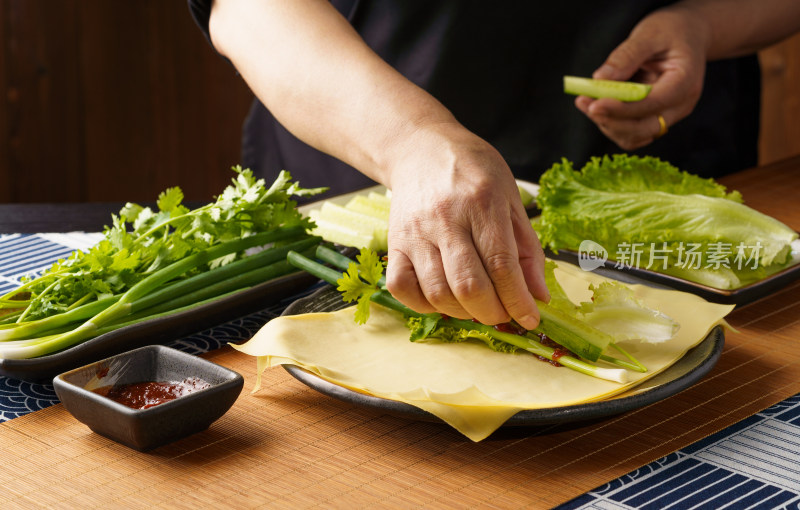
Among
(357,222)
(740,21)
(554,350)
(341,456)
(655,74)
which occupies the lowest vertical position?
(341,456)

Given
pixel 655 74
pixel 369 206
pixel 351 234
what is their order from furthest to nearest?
1. pixel 655 74
2. pixel 369 206
3. pixel 351 234

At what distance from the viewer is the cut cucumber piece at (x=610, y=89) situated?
6.39ft

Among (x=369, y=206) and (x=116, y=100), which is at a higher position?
(x=116, y=100)

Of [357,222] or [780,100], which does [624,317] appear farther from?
[780,100]

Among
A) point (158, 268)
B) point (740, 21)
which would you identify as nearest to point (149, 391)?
point (158, 268)

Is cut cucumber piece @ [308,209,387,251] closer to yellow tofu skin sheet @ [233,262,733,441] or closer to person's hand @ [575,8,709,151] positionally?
yellow tofu skin sheet @ [233,262,733,441]

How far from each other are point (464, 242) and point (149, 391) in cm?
44

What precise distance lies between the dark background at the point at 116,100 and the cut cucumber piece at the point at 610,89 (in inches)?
95.3

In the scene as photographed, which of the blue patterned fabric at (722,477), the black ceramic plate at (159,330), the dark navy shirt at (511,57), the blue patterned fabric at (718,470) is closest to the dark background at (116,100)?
the dark navy shirt at (511,57)

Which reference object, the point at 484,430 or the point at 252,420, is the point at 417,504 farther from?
the point at 252,420

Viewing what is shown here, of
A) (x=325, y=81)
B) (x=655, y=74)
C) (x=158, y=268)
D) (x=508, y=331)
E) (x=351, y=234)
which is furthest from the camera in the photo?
(x=655, y=74)

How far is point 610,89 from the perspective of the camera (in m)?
1.97

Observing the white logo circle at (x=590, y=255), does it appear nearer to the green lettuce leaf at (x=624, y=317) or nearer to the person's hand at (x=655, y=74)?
the green lettuce leaf at (x=624, y=317)

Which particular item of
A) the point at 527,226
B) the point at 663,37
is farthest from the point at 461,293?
the point at 663,37
